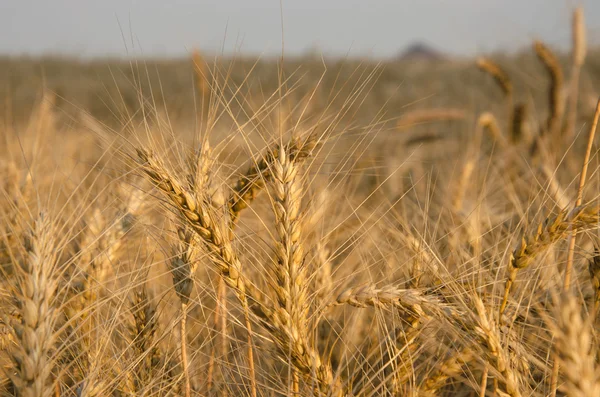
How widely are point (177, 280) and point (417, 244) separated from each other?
2.06ft

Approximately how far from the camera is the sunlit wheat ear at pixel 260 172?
4.09ft

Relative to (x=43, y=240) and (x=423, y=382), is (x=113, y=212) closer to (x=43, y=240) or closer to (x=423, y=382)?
(x=43, y=240)

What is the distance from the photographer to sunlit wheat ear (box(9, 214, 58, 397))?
3.32ft

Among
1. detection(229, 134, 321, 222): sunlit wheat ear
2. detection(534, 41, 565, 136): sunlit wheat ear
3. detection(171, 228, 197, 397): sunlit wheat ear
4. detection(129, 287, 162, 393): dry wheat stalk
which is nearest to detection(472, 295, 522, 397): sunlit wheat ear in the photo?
detection(229, 134, 321, 222): sunlit wheat ear

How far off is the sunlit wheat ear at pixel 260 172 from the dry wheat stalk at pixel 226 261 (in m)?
0.11

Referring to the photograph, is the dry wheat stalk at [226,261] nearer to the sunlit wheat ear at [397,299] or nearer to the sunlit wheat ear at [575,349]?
the sunlit wheat ear at [397,299]

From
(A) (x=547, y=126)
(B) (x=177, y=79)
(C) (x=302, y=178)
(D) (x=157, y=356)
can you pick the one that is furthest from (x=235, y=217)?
(B) (x=177, y=79)

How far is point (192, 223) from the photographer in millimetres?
1200

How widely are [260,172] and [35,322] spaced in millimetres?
549

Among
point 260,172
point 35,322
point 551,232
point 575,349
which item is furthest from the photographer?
point 260,172

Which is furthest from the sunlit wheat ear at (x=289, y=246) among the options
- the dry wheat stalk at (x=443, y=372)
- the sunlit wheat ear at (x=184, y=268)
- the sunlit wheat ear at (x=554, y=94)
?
the sunlit wheat ear at (x=554, y=94)

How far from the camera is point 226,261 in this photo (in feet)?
3.95

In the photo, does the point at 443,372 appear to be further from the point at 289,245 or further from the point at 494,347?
the point at 289,245

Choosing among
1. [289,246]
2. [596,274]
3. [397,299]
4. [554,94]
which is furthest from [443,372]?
[554,94]
